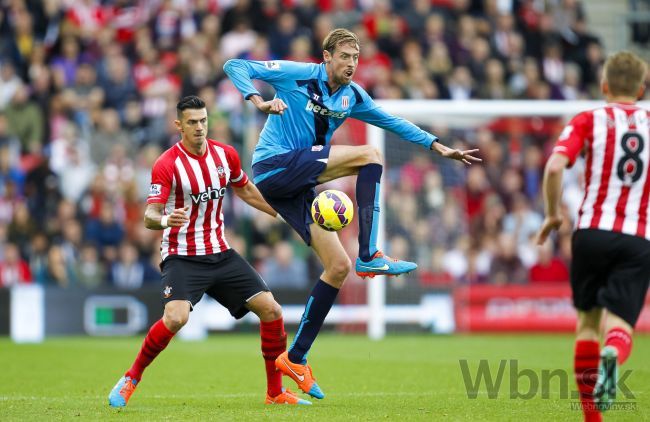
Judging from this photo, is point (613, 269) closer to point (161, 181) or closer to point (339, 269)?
point (339, 269)

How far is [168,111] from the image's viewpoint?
58.7 feet

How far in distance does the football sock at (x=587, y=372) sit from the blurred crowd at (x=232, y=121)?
10.2 metres

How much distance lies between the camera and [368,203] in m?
8.59

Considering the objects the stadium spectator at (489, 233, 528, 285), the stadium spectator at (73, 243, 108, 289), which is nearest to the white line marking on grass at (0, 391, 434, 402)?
the stadium spectator at (73, 243, 108, 289)

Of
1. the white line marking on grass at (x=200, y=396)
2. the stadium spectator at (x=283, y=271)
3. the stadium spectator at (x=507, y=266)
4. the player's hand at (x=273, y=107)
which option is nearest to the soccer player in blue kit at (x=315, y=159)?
the player's hand at (x=273, y=107)

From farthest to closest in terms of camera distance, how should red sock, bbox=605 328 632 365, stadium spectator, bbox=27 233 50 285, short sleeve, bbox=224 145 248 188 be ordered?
stadium spectator, bbox=27 233 50 285, short sleeve, bbox=224 145 248 188, red sock, bbox=605 328 632 365

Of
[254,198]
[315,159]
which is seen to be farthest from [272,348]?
[315,159]

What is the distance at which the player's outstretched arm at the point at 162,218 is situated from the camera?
777cm

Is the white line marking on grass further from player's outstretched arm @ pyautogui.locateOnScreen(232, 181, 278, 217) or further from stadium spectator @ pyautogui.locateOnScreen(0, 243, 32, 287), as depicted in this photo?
stadium spectator @ pyautogui.locateOnScreen(0, 243, 32, 287)

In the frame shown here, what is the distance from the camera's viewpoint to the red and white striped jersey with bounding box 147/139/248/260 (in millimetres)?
8320

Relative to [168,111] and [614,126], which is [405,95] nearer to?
[168,111]

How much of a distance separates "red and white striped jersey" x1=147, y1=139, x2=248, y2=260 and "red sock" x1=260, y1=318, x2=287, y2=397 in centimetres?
74

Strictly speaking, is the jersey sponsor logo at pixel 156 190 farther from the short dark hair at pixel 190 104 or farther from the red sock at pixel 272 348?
the red sock at pixel 272 348

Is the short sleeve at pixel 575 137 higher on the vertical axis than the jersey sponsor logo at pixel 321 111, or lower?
lower
